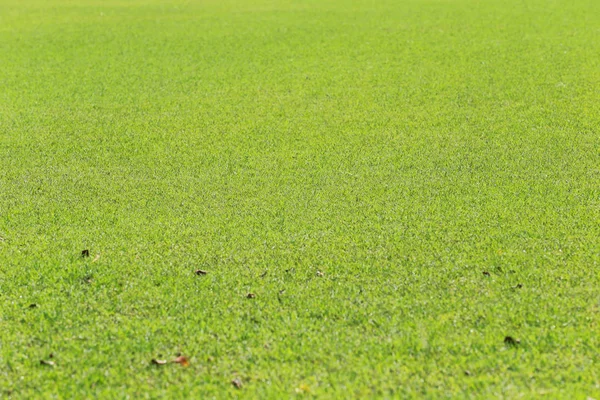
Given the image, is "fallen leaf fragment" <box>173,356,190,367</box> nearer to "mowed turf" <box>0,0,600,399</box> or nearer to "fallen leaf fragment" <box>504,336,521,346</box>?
"mowed turf" <box>0,0,600,399</box>

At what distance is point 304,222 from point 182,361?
1.98 m

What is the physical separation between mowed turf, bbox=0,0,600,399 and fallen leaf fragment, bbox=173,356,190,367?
4cm

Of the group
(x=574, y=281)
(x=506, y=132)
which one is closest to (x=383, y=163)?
(x=506, y=132)

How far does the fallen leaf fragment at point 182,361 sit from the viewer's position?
12.8 ft

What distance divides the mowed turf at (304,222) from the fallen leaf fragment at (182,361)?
4 centimetres

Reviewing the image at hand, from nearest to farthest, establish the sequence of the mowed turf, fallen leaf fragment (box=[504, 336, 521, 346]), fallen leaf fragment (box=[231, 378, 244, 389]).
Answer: fallen leaf fragment (box=[231, 378, 244, 389]) < the mowed turf < fallen leaf fragment (box=[504, 336, 521, 346])

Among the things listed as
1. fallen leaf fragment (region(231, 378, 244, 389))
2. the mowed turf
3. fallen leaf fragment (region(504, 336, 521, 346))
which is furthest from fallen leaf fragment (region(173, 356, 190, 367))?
fallen leaf fragment (region(504, 336, 521, 346))

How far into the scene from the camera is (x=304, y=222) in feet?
18.6

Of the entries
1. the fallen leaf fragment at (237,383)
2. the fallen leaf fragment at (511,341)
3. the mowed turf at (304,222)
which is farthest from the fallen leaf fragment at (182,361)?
the fallen leaf fragment at (511,341)

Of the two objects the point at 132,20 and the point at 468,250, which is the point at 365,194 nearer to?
the point at 468,250

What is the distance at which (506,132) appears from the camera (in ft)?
25.5

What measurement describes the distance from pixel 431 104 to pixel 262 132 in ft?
6.90

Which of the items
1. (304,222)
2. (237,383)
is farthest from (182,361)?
(304,222)

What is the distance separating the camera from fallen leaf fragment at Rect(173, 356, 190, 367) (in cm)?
390
